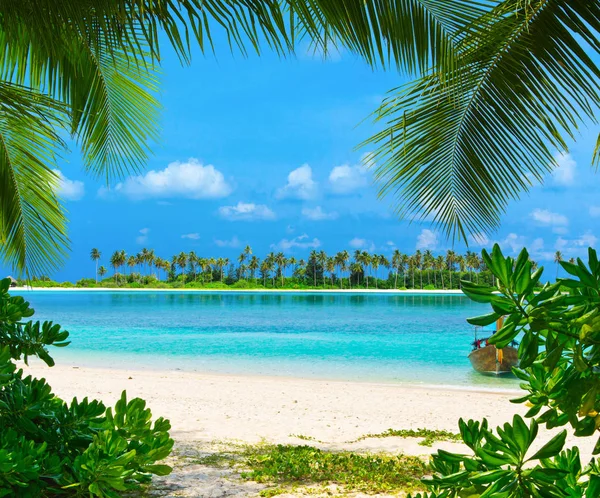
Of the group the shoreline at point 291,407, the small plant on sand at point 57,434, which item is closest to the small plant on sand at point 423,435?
the shoreline at point 291,407

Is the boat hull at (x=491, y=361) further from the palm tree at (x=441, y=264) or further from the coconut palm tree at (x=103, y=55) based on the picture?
the palm tree at (x=441, y=264)

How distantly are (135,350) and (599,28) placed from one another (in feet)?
59.7

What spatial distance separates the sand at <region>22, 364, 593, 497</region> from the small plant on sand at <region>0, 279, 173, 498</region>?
42.4 inches

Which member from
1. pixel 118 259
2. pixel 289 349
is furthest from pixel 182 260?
pixel 289 349

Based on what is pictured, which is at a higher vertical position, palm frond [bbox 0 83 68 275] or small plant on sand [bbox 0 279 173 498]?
palm frond [bbox 0 83 68 275]

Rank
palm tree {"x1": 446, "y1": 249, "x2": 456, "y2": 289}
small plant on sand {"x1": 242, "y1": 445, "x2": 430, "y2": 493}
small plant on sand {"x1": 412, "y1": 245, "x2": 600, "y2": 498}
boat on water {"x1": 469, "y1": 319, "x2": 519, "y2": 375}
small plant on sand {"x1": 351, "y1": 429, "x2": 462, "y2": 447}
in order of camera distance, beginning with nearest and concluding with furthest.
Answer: small plant on sand {"x1": 412, "y1": 245, "x2": 600, "y2": 498}
small plant on sand {"x1": 242, "y1": 445, "x2": 430, "y2": 493}
small plant on sand {"x1": 351, "y1": 429, "x2": 462, "y2": 447}
boat on water {"x1": 469, "y1": 319, "x2": 519, "y2": 375}
palm tree {"x1": 446, "y1": 249, "x2": 456, "y2": 289}

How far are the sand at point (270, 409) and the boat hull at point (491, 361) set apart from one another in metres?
2.32

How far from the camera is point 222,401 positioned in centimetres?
866

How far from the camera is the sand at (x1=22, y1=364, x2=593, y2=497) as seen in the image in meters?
5.09

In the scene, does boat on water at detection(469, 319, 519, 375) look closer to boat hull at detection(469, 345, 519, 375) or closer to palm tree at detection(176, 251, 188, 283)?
boat hull at detection(469, 345, 519, 375)

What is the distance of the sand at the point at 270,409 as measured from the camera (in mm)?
5094

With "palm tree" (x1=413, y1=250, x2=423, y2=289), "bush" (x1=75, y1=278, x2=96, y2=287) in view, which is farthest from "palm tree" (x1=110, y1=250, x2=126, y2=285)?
"palm tree" (x1=413, y1=250, x2=423, y2=289)

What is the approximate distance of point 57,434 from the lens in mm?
2697

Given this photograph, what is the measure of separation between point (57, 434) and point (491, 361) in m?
12.4
